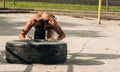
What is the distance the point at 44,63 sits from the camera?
962 cm

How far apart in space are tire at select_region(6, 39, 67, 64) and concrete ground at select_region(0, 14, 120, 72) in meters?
0.12

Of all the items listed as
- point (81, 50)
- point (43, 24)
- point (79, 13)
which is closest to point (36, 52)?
point (43, 24)

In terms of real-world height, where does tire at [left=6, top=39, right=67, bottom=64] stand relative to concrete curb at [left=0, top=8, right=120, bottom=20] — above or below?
above

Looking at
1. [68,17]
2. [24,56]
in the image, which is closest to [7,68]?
[24,56]

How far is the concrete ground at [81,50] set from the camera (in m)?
9.31

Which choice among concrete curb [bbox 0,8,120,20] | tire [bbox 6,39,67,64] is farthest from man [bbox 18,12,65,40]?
concrete curb [bbox 0,8,120,20]

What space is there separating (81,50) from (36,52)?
9.76ft

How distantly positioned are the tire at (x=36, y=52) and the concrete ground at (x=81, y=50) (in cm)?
12

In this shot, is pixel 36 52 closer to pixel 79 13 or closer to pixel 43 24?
pixel 43 24

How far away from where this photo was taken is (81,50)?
12281 millimetres

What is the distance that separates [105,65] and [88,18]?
1442cm

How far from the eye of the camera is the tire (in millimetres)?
9484

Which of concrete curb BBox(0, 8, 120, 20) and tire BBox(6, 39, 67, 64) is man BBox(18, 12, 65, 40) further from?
concrete curb BBox(0, 8, 120, 20)

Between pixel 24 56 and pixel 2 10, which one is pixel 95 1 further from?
pixel 24 56
